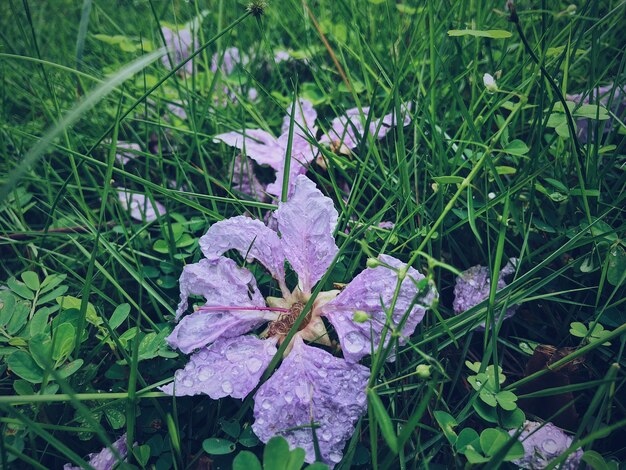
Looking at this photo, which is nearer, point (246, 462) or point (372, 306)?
point (246, 462)

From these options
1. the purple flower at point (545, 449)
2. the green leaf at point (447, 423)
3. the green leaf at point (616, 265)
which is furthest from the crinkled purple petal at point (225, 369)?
the green leaf at point (616, 265)

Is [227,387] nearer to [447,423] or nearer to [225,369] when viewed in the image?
[225,369]

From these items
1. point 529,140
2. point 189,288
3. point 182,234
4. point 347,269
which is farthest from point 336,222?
point 529,140

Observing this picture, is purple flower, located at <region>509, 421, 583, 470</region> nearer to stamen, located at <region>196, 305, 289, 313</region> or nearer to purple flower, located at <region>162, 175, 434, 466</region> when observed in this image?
purple flower, located at <region>162, 175, 434, 466</region>

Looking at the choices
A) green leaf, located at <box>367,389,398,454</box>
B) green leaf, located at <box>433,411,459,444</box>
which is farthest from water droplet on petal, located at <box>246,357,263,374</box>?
green leaf, located at <box>433,411,459,444</box>

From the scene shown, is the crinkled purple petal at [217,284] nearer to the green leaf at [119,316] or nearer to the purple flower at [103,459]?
the green leaf at [119,316]

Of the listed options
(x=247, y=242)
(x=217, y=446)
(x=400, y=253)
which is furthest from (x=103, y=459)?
(x=400, y=253)

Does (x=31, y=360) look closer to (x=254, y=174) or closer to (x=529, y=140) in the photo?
(x=254, y=174)
